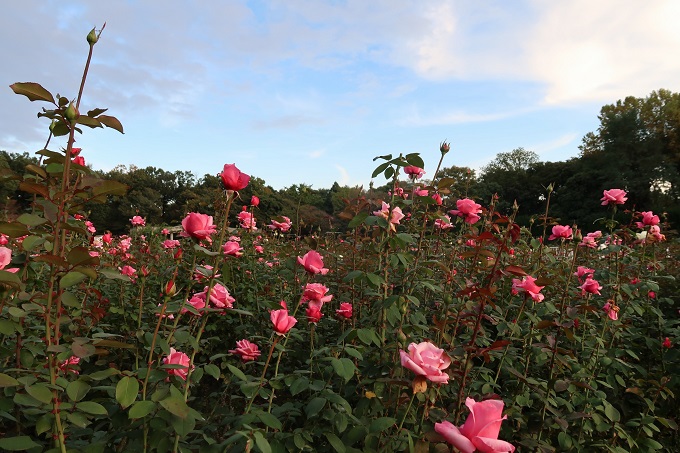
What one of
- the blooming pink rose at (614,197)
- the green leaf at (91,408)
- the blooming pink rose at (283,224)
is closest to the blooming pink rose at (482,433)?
the green leaf at (91,408)

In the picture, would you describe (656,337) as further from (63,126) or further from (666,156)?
(666,156)

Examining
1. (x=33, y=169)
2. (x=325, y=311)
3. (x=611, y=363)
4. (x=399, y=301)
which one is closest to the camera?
(x=33, y=169)

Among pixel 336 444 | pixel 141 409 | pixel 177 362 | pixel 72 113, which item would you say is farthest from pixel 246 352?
pixel 72 113

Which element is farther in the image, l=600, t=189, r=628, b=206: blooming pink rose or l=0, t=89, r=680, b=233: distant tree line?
l=0, t=89, r=680, b=233: distant tree line

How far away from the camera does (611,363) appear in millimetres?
2500

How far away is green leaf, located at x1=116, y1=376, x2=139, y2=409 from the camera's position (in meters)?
1.10

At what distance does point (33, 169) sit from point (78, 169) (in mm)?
109

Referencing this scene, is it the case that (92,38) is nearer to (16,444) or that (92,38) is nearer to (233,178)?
(233,178)

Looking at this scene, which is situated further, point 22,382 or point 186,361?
point 186,361

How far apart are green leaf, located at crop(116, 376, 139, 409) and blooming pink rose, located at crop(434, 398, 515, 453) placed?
2.36 feet

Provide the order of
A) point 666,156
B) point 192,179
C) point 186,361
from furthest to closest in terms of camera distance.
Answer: point 192,179, point 666,156, point 186,361

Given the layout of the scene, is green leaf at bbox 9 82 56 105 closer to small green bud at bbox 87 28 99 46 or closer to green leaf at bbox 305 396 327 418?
small green bud at bbox 87 28 99 46

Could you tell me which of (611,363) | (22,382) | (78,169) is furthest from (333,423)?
(611,363)

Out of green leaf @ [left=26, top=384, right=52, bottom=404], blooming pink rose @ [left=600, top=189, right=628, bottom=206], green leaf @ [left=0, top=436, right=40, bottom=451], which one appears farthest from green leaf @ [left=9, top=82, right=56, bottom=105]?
blooming pink rose @ [left=600, top=189, right=628, bottom=206]
